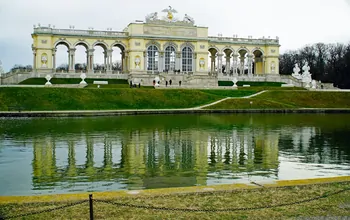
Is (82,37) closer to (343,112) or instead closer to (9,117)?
(9,117)

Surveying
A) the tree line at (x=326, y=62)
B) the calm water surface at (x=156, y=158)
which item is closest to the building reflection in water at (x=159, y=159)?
the calm water surface at (x=156, y=158)

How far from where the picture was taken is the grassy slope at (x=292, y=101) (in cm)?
4938

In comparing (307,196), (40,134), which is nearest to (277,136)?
(40,134)

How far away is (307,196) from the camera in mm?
9719

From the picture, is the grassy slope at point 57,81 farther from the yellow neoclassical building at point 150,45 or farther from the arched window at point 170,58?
the arched window at point 170,58

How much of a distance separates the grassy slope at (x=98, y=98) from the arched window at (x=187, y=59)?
984 inches

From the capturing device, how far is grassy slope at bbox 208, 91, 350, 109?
162ft

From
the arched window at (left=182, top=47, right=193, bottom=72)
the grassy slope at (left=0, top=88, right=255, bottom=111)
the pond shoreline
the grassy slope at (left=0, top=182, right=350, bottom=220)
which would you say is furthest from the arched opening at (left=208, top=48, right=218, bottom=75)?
the grassy slope at (left=0, top=182, right=350, bottom=220)

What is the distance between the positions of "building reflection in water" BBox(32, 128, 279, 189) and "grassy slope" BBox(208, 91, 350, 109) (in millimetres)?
25131

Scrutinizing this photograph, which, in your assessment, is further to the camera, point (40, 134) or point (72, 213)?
point (40, 134)

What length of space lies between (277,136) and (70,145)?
11.1m

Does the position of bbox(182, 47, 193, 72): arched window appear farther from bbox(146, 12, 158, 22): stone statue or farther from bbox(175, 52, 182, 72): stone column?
bbox(146, 12, 158, 22): stone statue

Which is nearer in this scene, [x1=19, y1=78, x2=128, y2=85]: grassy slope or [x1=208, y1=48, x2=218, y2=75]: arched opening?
[x1=19, y1=78, x2=128, y2=85]: grassy slope

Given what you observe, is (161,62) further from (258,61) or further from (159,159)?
(159,159)
